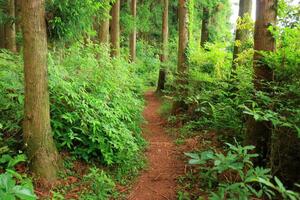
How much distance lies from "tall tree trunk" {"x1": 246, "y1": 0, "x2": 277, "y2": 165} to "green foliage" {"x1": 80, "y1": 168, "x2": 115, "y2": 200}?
94.6 inches

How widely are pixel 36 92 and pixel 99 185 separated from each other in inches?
69.9

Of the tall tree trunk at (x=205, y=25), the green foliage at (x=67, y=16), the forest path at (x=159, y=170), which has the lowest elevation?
the forest path at (x=159, y=170)

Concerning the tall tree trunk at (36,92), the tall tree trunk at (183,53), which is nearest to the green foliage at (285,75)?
the tall tree trunk at (36,92)

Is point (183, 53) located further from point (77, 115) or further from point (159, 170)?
point (77, 115)

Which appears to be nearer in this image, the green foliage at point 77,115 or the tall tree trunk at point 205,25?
the green foliage at point 77,115

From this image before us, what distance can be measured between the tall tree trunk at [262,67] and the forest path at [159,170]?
1599mm

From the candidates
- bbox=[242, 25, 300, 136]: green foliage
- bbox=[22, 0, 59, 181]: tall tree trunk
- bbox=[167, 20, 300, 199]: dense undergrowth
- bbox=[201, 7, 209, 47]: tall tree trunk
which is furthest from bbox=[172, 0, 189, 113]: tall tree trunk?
bbox=[22, 0, 59, 181]: tall tree trunk

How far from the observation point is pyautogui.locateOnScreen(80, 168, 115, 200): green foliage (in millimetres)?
4779

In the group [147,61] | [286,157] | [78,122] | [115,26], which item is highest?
[115,26]

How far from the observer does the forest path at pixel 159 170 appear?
518cm

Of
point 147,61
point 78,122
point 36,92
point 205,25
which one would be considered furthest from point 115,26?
point 147,61

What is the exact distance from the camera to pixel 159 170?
621 centimetres

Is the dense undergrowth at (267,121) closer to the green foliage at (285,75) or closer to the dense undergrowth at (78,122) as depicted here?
the green foliage at (285,75)

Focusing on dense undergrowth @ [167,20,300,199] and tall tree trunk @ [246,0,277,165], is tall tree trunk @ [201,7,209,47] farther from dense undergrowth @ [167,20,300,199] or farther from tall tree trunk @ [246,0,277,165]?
tall tree trunk @ [246,0,277,165]
